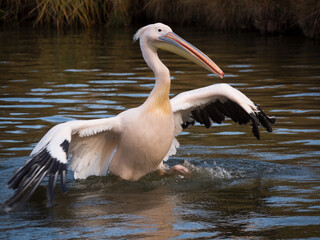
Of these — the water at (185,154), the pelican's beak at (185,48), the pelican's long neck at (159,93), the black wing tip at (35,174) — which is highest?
the pelican's beak at (185,48)

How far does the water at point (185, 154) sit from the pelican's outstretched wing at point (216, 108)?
0.35 metres

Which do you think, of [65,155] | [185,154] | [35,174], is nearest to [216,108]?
[185,154]

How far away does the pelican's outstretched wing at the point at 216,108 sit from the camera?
240 inches

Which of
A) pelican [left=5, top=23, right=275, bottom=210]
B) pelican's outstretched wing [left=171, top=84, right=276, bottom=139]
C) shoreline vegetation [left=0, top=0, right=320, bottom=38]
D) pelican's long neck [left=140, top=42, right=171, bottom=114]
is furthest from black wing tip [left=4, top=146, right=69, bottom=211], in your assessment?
shoreline vegetation [left=0, top=0, right=320, bottom=38]

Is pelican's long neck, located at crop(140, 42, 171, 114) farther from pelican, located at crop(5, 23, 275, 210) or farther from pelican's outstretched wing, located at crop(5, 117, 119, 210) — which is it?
pelican's outstretched wing, located at crop(5, 117, 119, 210)

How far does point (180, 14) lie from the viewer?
1712 centimetres

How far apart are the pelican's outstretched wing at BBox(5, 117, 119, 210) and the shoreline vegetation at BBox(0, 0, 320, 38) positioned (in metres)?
8.15

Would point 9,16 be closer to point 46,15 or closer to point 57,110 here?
point 46,15

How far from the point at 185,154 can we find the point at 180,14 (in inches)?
426

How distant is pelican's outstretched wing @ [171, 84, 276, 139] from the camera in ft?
20.0

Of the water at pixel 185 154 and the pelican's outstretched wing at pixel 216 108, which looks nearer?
the water at pixel 185 154

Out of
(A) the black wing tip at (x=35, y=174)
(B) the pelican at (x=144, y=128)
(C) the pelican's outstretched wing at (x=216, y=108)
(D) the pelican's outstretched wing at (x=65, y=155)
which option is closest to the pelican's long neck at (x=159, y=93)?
(B) the pelican at (x=144, y=128)

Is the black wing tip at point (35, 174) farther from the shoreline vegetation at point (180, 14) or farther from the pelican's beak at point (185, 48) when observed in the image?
the shoreline vegetation at point (180, 14)

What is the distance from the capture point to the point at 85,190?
5684 millimetres
